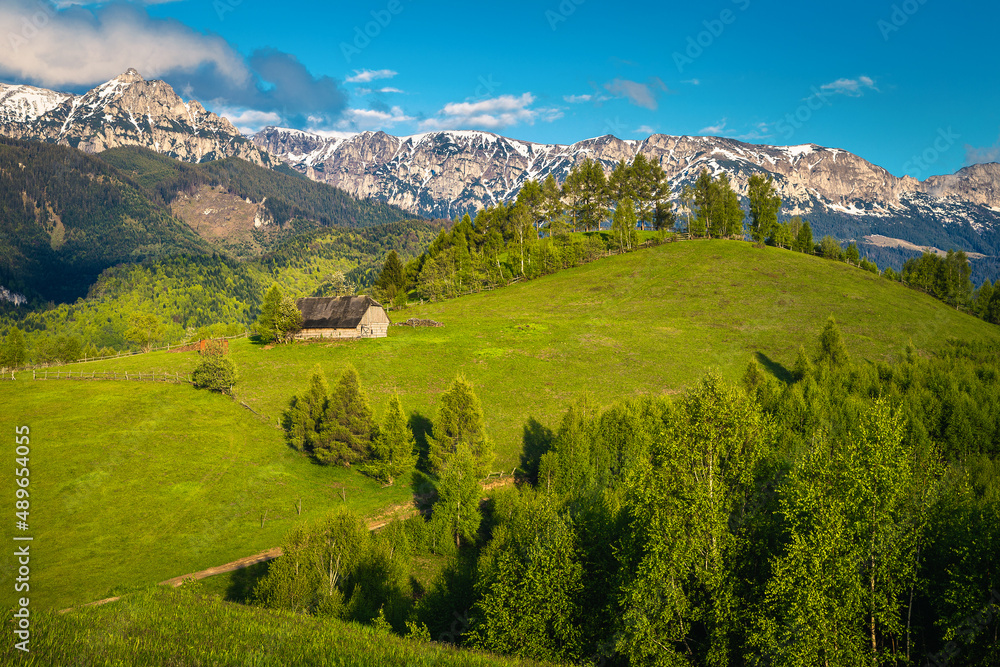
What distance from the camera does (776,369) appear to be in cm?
8219

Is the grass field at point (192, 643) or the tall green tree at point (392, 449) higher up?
the grass field at point (192, 643)

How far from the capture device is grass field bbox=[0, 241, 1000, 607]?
146ft

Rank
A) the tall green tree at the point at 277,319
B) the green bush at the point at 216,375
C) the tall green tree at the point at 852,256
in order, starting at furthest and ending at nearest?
the tall green tree at the point at 852,256 < the tall green tree at the point at 277,319 < the green bush at the point at 216,375

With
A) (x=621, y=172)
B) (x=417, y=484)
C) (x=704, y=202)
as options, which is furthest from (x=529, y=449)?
(x=704, y=202)

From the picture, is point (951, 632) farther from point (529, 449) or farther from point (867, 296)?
point (867, 296)

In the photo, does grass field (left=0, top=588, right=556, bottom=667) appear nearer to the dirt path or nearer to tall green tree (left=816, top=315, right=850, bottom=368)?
the dirt path

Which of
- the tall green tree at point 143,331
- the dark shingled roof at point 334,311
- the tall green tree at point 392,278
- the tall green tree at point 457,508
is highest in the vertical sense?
the tall green tree at point 392,278

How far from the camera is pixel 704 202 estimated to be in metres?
149

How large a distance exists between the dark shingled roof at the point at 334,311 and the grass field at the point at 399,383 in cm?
605

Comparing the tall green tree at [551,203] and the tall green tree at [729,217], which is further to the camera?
the tall green tree at [551,203]

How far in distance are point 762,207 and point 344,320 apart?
117662 millimetres

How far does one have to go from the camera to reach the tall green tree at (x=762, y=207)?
140 m

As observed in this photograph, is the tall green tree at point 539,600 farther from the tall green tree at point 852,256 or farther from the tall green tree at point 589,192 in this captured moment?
the tall green tree at point 852,256

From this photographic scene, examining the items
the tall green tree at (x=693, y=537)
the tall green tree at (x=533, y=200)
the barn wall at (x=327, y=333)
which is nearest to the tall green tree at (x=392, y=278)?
the barn wall at (x=327, y=333)
